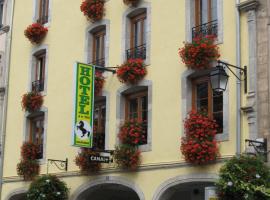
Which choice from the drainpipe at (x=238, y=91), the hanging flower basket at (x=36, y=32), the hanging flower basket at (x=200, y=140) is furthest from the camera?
the hanging flower basket at (x=36, y=32)

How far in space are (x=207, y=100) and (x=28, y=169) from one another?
7063 millimetres

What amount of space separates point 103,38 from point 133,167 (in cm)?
458

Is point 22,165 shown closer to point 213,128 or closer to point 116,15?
point 116,15

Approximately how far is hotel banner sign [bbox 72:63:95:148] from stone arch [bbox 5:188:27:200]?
444 centimetres

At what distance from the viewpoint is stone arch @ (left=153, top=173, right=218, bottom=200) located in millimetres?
14472

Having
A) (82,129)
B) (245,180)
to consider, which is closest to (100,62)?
(82,129)

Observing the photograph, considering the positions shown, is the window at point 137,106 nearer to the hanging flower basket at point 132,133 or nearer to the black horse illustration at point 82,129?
the hanging flower basket at point 132,133

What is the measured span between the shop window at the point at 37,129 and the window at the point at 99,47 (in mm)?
2890

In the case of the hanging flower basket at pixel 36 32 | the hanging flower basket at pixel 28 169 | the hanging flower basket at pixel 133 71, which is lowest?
the hanging flower basket at pixel 28 169

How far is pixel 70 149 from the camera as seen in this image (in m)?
18.7

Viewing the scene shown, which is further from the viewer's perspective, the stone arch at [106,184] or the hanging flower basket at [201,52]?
the stone arch at [106,184]

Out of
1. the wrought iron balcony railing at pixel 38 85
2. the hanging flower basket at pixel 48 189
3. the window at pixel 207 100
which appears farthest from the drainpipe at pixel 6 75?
the window at pixel 207 100

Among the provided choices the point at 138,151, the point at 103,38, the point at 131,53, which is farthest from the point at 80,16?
the point at 138,151

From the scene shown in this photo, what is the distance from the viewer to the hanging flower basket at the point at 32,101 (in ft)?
66.3
